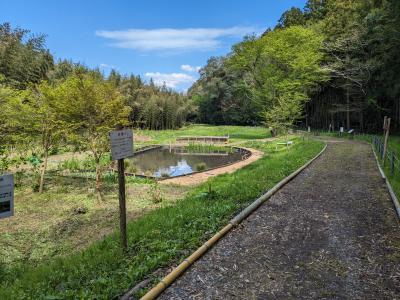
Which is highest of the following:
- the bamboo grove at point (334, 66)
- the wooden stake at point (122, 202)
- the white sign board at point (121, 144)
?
the bamboo grove at point (334, 66)

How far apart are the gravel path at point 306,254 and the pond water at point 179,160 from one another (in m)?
11.7

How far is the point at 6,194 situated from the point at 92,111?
7768mm

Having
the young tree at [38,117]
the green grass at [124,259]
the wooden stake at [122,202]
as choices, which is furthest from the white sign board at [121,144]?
the young tree at [38,117]

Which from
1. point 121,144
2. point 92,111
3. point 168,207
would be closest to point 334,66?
point 92,111

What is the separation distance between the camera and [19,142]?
1340 centimetres

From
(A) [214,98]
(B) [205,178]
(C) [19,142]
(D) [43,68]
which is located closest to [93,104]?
(C) [19,142]

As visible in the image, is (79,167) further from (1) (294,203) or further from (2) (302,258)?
(2) (302,258)

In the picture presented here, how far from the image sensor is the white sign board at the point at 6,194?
13.8ft

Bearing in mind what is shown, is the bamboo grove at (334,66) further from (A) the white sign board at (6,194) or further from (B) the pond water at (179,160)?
(A) the white sign board at (6,194)

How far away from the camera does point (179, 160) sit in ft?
86.4

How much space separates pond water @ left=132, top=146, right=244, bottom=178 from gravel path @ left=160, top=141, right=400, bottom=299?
461 inches

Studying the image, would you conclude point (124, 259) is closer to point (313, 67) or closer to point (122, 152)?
point (122, 152)

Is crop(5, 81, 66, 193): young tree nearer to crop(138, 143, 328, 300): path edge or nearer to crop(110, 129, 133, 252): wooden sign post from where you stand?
crop(138, 143, 328, 300): path edge

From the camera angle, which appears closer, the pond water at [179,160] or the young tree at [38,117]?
the young tree at [38,117]
